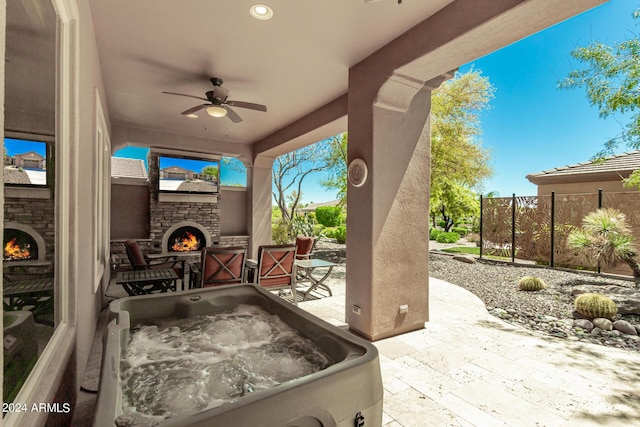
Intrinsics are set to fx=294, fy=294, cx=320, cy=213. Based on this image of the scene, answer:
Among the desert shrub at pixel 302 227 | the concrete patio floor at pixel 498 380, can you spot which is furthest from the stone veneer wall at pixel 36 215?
the desert shrub at pixel 302 227

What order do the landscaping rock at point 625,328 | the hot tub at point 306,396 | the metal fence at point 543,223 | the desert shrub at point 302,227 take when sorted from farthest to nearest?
the desert shrub at point 302,227
the metal fence at point 543,223
the landscaping rock at point 625,328
the hot tub at point 306,396

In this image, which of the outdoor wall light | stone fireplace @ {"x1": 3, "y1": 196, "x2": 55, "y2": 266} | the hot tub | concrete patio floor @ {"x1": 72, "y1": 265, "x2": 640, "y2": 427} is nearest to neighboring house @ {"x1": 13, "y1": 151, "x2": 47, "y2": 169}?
stone fireplace @ {"x1": 3, "y1": 196, "x2": 55, "y2": 266}

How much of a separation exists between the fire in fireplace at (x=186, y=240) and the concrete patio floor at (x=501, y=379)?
16.2 feet

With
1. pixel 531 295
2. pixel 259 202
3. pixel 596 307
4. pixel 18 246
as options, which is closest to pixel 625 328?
pixel 596 307

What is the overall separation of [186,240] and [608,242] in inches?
347

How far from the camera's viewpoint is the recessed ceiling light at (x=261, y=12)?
100 inches

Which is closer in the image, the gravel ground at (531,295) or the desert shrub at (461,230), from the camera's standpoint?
the gravel ground at (531,295)

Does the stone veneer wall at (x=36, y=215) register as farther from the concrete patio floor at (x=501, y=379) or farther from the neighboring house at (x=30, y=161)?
the concrete patio floor at (x=501, y=379)

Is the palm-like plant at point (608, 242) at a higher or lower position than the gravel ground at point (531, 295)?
higher

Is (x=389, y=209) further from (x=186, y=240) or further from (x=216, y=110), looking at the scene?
(x=186, y=240)

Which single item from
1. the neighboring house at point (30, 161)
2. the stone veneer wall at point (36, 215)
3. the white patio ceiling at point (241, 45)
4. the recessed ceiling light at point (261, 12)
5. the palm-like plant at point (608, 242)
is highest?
the white patio ceiling at point (241, 45)

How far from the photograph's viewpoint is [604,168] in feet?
29.0

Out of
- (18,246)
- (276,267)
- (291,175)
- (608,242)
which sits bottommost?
(276,267)

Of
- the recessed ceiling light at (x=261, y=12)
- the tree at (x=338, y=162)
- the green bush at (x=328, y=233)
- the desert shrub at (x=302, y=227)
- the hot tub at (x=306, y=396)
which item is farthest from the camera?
the green bush at (x=328, y=233)
